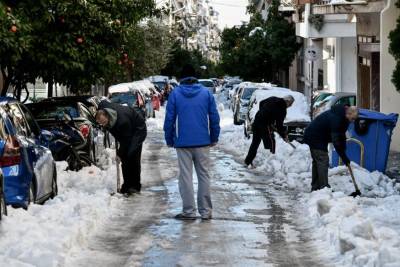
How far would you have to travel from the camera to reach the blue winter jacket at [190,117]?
37.6 feet

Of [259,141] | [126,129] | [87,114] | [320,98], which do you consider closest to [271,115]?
[259,141]

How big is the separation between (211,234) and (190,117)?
1.74 m

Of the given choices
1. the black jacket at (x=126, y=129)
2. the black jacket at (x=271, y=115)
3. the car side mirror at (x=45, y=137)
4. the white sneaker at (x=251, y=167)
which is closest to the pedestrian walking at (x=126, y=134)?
the black jacket at (x=126, y=129)

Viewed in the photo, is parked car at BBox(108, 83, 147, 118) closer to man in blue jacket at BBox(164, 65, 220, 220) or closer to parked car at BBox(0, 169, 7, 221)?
man in blue jacket at BBox(164, 65, 220, 220)

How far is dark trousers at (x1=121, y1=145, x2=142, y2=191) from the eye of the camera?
46.6 feet

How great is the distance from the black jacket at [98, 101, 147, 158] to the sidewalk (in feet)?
17.5

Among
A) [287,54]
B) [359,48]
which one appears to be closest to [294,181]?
[359,48]

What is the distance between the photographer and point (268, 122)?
1969cm

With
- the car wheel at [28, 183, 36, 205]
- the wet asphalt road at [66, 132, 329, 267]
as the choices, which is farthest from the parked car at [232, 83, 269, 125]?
the car wheel at [28, 183, 36, 205]

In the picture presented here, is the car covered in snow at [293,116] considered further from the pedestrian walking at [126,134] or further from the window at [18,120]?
the window at [18,120]

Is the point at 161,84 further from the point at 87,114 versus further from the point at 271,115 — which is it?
the point at 87,114

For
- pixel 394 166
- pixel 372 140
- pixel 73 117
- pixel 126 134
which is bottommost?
pixel 394 166

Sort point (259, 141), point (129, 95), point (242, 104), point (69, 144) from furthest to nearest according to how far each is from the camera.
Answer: point (129, 95)
point (242, 104)
point (259, 141)
point (69, 144)

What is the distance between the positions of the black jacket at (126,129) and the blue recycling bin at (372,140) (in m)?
4.64
